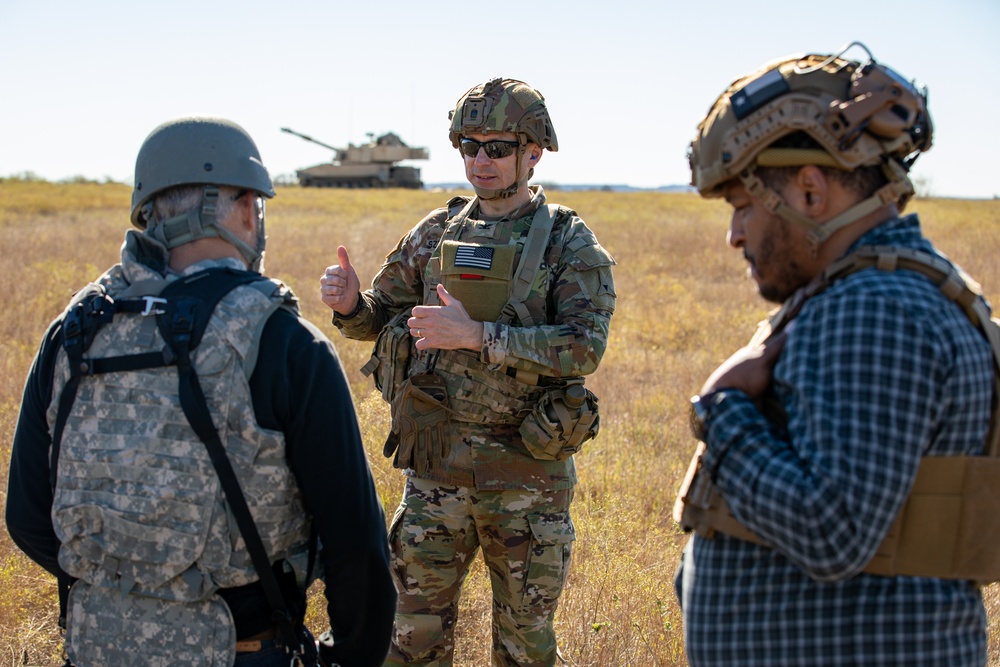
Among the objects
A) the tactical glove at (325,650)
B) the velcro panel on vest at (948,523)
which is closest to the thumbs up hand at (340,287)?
the tactical glove at (325,650)

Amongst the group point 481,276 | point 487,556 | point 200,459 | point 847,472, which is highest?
point 481,276

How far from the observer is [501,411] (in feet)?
9.90

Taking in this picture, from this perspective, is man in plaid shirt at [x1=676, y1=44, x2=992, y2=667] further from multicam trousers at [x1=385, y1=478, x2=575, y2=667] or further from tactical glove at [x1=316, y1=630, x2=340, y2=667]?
multicam trousers at [x1=385, y1=478, x2=575, y2=667]

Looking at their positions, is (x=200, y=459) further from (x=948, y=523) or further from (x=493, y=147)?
(x=493, y=147)

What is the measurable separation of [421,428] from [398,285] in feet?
2.03

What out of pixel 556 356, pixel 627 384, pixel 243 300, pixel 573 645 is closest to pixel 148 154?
pixel 243 300

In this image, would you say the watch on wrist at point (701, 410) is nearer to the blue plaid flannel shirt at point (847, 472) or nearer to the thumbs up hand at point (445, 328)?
the blue plaid flannel shirt at point (847, 472)

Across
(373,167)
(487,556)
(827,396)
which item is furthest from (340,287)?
(373,167)

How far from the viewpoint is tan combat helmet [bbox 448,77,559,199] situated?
3.07 meters

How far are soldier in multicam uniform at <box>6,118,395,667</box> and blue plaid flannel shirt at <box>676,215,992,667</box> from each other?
0.79 meters

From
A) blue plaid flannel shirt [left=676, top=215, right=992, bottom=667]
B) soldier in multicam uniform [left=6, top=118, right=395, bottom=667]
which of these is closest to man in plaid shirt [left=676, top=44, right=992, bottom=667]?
blue plaid flannel shirt [left=676, top=215, right=992, bottom=667]

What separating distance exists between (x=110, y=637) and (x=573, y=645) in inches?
85.1

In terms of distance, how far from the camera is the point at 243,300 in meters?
1.87

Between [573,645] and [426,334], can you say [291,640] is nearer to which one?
[426,334]
